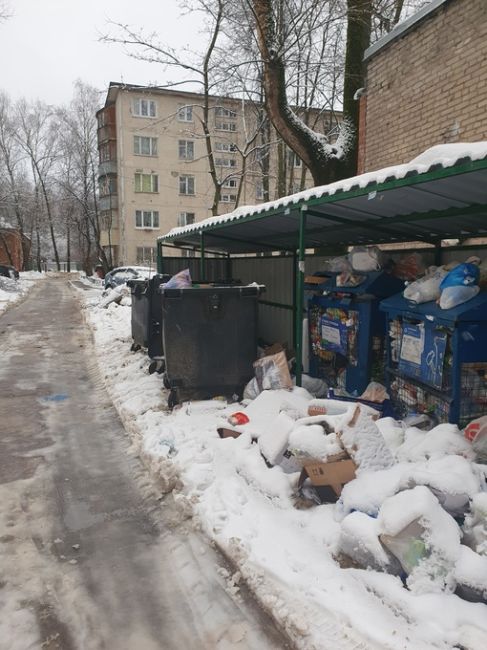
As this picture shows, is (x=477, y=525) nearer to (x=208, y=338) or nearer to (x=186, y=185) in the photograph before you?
(x=208, y=338)

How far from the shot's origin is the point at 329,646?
2146 mm

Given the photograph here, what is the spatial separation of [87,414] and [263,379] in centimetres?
228

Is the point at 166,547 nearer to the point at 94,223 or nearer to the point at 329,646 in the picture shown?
the point at 329,646

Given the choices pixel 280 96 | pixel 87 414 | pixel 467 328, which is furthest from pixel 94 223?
pixel 467 328

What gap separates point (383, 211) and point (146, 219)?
113ft

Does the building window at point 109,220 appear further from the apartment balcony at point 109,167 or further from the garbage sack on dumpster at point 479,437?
the garbage sack on dumpster at point 479,437

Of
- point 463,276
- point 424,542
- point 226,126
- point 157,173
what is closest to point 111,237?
point 157,173

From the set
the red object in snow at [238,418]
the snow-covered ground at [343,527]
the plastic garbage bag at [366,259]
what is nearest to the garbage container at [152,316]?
the red object in snow at [238,418]

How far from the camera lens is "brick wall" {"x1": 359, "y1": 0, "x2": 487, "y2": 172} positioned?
22.6 feet

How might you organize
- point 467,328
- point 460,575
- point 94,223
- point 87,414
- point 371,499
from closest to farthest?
point 460,575
point 371,499
point 467,328
point 87,414
point 94,223

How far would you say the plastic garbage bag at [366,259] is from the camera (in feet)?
17.3

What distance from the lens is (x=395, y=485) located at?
2924 millimetres

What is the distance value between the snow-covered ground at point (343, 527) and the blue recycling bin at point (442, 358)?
36 cm

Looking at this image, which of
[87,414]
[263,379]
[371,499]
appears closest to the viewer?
[371,499]
